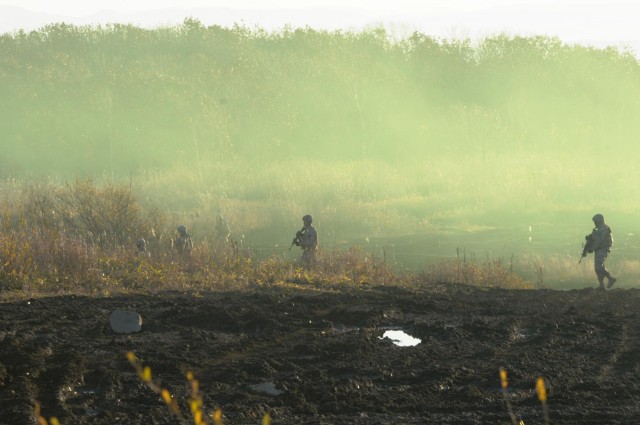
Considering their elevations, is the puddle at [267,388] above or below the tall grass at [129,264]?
below

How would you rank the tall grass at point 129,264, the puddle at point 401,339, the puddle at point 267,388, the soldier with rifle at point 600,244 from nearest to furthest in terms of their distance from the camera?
the puddle at point 267,388
the puddle at point 401,339
the tall grass at point 129,264
the soldier with rifle at point 600,244

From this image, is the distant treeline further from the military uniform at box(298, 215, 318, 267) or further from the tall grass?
the military uniform at box(298, 215, 318, 267)

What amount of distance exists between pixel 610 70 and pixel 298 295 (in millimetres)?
57856

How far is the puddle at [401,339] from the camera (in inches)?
638

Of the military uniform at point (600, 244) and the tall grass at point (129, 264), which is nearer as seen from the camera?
the tall grass at point (129, 264)

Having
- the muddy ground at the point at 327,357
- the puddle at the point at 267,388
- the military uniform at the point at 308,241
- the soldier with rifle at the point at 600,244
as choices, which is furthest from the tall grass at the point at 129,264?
the puddle at the point at 267,388

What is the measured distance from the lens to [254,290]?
21625mm

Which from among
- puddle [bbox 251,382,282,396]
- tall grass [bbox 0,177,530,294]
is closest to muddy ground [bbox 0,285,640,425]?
puddle [bbox 251,382,282,396]

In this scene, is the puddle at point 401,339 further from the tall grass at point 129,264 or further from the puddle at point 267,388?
the tall grass at point 129,264

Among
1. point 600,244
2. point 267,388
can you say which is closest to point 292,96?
point 600,244

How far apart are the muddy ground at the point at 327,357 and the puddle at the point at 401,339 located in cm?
16

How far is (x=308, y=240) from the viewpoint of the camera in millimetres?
24266

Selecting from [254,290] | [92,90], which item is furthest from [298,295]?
[92,90]

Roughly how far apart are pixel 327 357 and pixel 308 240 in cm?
949
